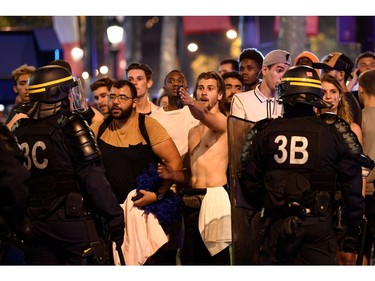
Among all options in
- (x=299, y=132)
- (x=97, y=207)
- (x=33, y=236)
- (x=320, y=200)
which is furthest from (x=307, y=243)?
(x=33, y=236)

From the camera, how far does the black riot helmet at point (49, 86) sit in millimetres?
7875

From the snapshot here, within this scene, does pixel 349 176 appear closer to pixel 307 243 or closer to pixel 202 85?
pixel 307 243

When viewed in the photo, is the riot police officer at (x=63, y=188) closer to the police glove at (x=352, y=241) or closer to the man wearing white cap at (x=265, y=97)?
the police glove at (x=352, y=241)

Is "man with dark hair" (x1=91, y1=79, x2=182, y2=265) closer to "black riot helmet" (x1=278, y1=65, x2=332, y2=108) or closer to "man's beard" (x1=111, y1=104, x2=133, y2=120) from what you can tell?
"man's beard" (x1=111, y1=104, x2=133, y2=120)

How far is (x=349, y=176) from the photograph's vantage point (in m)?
7.75

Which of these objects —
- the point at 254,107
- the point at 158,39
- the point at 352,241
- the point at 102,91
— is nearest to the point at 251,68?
the point at 254,107

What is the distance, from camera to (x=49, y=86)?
25.9 feet

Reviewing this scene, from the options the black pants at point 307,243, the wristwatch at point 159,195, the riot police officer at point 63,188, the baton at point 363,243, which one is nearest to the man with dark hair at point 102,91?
the wristwatch at point 159,195

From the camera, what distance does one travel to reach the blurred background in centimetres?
1843

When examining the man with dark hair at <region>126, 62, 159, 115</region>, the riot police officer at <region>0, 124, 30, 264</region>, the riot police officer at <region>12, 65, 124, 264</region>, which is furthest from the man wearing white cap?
the riot police officer at <region>0, 124, 30, 264</region>

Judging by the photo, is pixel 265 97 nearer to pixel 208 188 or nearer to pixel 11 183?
pixel 208 188

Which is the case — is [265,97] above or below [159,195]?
above

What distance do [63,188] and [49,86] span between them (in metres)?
0.89

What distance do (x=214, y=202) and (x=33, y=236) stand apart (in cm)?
242
